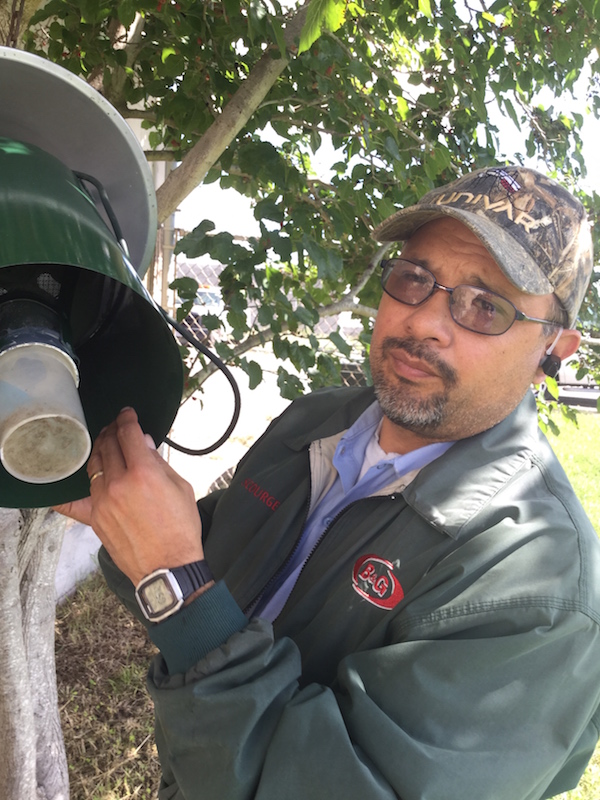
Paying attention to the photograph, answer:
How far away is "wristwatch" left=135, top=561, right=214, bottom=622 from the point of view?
950 millimetres

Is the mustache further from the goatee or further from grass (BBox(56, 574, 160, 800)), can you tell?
grass (BBox(56, 574, 160, 800))

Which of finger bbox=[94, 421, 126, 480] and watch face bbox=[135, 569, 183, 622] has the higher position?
finger bbox=[94, 421, 126, 480]

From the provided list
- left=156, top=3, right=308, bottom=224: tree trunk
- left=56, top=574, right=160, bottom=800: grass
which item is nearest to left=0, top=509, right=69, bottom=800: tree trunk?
left=56, top=574, right=160, bottom=800: grass

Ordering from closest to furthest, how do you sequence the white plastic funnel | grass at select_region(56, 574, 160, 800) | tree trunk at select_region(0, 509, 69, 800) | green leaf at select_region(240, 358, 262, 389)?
the white plastic funnel → tree trunk at select_region(0, 509, 69, 800) → green leaf at select_region(240, 358, 262, 389) → grass at select_region(56, 574, 160, 800)

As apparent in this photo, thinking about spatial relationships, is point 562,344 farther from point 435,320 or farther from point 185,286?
point 185,286

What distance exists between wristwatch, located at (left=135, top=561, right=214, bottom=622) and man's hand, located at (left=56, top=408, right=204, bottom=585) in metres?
0.01

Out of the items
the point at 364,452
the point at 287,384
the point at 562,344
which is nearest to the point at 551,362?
the point at 562,344

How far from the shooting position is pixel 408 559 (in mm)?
1200

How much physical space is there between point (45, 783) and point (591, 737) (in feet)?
6.52

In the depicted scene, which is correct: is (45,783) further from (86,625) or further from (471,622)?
(471,622)

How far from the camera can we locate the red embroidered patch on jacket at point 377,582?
3.85ft

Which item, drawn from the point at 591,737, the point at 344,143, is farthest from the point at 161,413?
the point at 344,143

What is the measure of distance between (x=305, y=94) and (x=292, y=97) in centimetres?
6

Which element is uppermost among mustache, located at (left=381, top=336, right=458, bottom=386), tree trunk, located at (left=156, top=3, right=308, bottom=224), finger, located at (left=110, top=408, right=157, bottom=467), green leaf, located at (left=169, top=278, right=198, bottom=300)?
tree trunk, located at (left=156, top=3, right=308, bottom=224)
